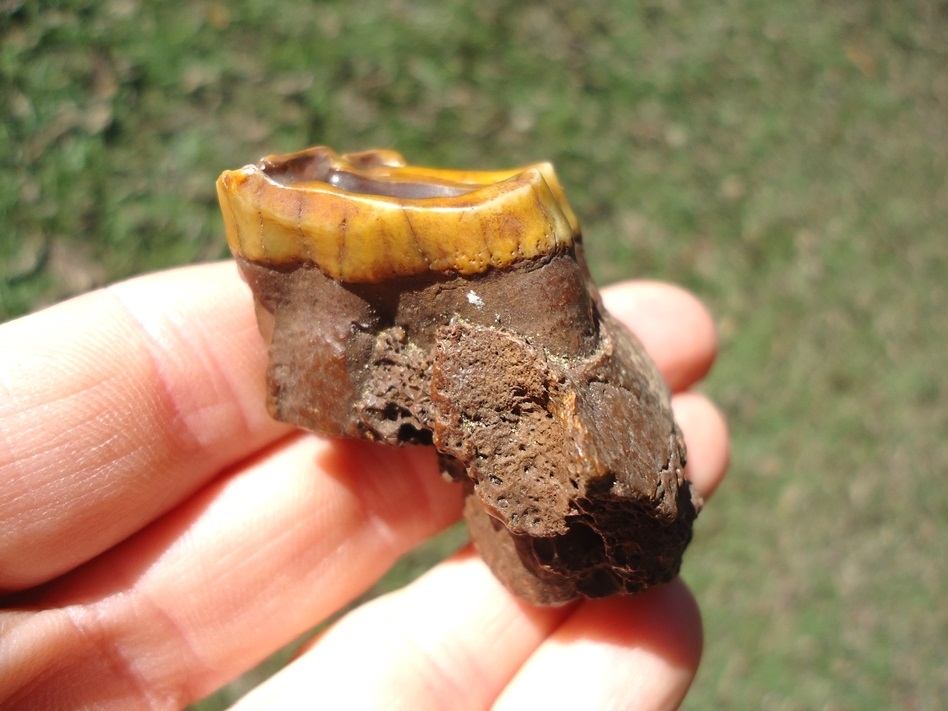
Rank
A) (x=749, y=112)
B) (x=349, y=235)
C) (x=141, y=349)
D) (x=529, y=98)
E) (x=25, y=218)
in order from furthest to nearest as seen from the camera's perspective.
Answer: (x=749, y=112) < (x=529, y=98) < (x=25, y=218) < (x=141, y=349) < (x=349, y=235)

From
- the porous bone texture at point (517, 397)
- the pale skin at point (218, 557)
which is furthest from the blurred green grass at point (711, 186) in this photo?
the porous bone texture at point (517, 397)

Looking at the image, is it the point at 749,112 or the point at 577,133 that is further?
the point at 749,112

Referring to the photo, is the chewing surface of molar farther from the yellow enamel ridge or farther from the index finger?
the index finger

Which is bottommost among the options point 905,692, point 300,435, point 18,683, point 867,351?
point 905,692

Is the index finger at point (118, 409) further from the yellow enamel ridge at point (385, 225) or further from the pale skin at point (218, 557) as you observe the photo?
the yellow enamel ridge at point (385, 225)

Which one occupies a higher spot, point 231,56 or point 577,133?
point 231,56

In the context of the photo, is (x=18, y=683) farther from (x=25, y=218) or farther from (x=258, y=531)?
(x=25, y=218)

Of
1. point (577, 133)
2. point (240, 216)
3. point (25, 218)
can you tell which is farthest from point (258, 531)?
point (577, 133)
